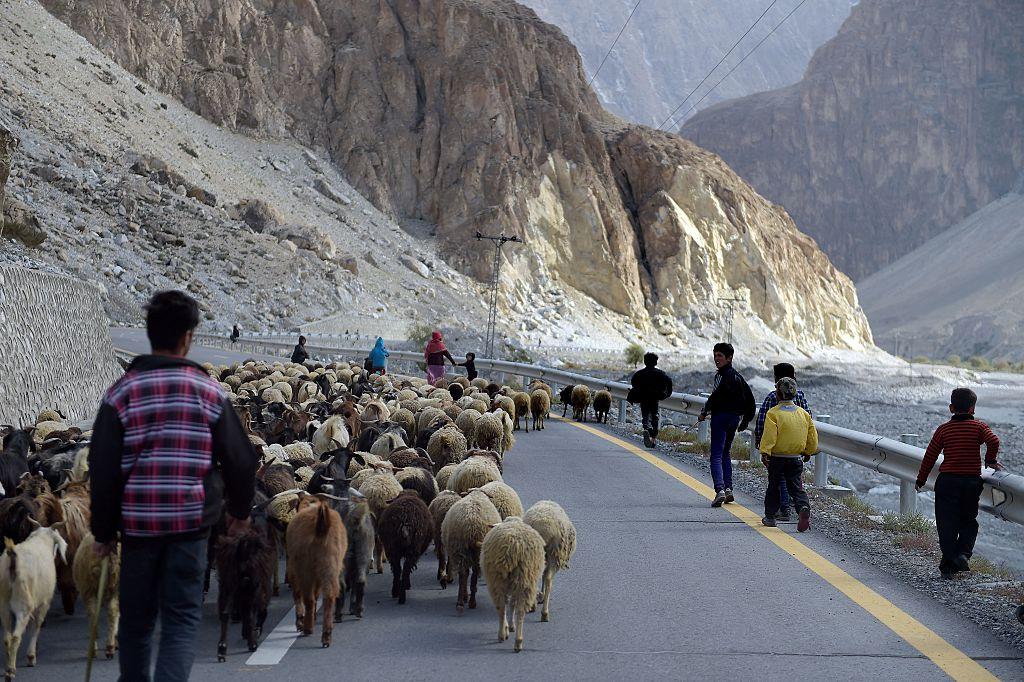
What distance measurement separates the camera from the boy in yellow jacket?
9.22 metres

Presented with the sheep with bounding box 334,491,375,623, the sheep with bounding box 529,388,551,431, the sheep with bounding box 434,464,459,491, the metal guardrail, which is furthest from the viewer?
the sheep with bounding box 529,388,551,431

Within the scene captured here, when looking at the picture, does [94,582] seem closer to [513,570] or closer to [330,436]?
[513,570]

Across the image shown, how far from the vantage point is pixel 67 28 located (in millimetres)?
84500

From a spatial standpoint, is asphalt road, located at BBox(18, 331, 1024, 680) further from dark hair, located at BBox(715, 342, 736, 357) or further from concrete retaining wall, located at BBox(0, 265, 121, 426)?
concrete retaining wall, located at BBox(0, 265, 121, 426)

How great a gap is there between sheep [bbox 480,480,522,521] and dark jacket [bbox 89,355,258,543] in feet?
11.2

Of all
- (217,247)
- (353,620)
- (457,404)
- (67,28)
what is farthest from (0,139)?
(67,28)

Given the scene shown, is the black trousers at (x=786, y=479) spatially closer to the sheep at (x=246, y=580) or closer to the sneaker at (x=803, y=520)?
the sneaker at (x=803, y=520)

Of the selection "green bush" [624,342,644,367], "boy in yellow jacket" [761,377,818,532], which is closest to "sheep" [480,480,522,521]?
"boy in yellow jacket" [761,377,818,532]

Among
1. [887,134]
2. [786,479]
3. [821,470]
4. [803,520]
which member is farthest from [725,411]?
[887,134]

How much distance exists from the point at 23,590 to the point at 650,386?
11578 mm

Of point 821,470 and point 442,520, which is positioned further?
point 821,470

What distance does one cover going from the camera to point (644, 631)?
19.6 ft

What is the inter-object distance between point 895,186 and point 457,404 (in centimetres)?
17676

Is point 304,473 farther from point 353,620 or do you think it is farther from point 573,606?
→ point 573,606
